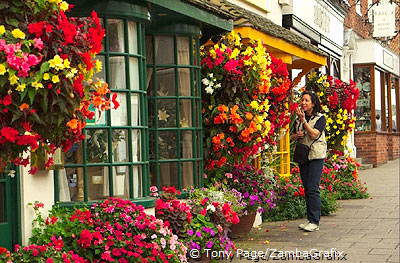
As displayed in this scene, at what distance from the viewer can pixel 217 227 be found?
7.50 metres

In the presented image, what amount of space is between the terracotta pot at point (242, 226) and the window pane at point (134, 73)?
281 cm

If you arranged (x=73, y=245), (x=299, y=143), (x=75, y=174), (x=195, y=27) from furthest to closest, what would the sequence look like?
1. (x=299, y=143)
2. (x=195, y=27)
3. (x=75, y=174)
4. (x=73, y=245)

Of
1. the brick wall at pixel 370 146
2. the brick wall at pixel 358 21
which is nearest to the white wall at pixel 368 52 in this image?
the brick wall at pixel 358 21

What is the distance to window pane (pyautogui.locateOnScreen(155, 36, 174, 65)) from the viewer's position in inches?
332

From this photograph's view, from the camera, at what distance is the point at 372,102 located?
25953mm

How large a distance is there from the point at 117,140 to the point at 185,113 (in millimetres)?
1657

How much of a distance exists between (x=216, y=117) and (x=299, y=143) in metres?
1.70

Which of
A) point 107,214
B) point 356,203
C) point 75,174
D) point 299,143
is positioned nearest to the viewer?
point 107,214

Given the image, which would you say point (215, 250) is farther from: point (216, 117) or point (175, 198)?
point (216, 117)

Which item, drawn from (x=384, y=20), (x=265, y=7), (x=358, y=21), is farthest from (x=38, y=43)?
(x=358, y=21)

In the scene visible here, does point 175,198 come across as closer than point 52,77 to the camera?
No

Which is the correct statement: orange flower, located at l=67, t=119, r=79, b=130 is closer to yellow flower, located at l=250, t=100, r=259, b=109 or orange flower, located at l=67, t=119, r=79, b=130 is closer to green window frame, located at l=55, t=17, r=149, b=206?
green window frame, located at l=55, t=17, r=149, b=206

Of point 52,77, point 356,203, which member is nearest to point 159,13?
point 52,77

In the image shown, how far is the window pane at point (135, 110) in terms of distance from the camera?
715 centimetres
